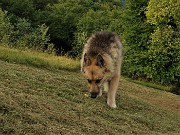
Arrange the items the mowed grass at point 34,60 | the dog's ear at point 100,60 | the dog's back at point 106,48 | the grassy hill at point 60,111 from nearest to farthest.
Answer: the grassy hill at point 60,111
the dog's ear at point 100,60
the dog's back at point 106,48
the mowed grass at point 34,60

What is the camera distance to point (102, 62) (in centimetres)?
980

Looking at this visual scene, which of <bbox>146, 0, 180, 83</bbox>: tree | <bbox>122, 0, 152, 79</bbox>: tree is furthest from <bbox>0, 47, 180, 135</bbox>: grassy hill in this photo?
<bbox>122, 0, 152, 79</bbox>: tree

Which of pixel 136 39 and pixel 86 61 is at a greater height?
pixel 136 39

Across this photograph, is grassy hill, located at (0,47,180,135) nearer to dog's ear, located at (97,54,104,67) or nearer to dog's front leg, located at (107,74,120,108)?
dog's front leg, located at (107,74,120,108)

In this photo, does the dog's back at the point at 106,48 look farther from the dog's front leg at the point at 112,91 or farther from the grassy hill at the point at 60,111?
the grassy hill at the point at 60,111

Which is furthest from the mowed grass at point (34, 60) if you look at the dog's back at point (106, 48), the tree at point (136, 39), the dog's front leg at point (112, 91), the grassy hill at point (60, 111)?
the tree at point (136, 39)

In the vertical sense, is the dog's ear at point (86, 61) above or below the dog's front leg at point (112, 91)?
above

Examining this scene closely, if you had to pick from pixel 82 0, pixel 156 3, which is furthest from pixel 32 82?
pixel 82 0

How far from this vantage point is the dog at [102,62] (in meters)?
9.73

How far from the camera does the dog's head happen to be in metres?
9.70

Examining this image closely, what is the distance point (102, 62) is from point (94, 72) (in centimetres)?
32

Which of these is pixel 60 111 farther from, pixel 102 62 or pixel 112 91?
pixel 112 91

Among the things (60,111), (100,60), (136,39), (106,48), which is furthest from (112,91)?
(136,39)

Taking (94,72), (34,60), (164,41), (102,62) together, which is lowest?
(34,60)
